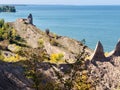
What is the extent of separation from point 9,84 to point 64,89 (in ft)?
54.8

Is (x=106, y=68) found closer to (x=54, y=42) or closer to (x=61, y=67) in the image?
(x=61, y=67)

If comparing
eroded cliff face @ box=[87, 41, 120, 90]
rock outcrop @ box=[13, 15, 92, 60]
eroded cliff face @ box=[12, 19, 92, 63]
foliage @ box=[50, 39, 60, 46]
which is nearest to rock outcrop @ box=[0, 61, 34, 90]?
eroded cliff face @ box=[87, 41, 120, 90]

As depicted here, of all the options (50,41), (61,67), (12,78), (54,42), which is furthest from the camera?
(50,41)

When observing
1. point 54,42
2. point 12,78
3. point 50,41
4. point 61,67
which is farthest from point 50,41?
point 12,78

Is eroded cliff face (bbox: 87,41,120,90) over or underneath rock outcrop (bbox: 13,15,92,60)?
over

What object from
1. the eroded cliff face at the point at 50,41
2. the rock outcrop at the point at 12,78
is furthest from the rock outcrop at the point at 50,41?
the rock outcrop at the point at 12,78

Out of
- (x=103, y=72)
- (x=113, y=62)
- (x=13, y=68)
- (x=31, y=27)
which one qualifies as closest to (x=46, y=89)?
(x=13, y=68)

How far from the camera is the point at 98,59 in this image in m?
60.0

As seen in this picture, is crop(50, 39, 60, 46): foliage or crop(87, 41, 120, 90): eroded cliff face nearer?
crop(87, 41, 120, 90): eroded cliff face

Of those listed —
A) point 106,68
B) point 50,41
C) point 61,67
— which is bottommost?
point 50,41

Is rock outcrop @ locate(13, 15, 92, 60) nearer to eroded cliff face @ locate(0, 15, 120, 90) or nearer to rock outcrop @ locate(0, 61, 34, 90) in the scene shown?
eroded cliff face @ locate(0, 15, 120, 90)

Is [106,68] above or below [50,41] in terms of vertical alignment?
above

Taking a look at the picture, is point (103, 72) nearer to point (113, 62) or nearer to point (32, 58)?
point (113, 62)

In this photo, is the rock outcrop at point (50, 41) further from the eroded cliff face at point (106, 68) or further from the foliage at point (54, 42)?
the eroded cliff face at point (106, 68)
